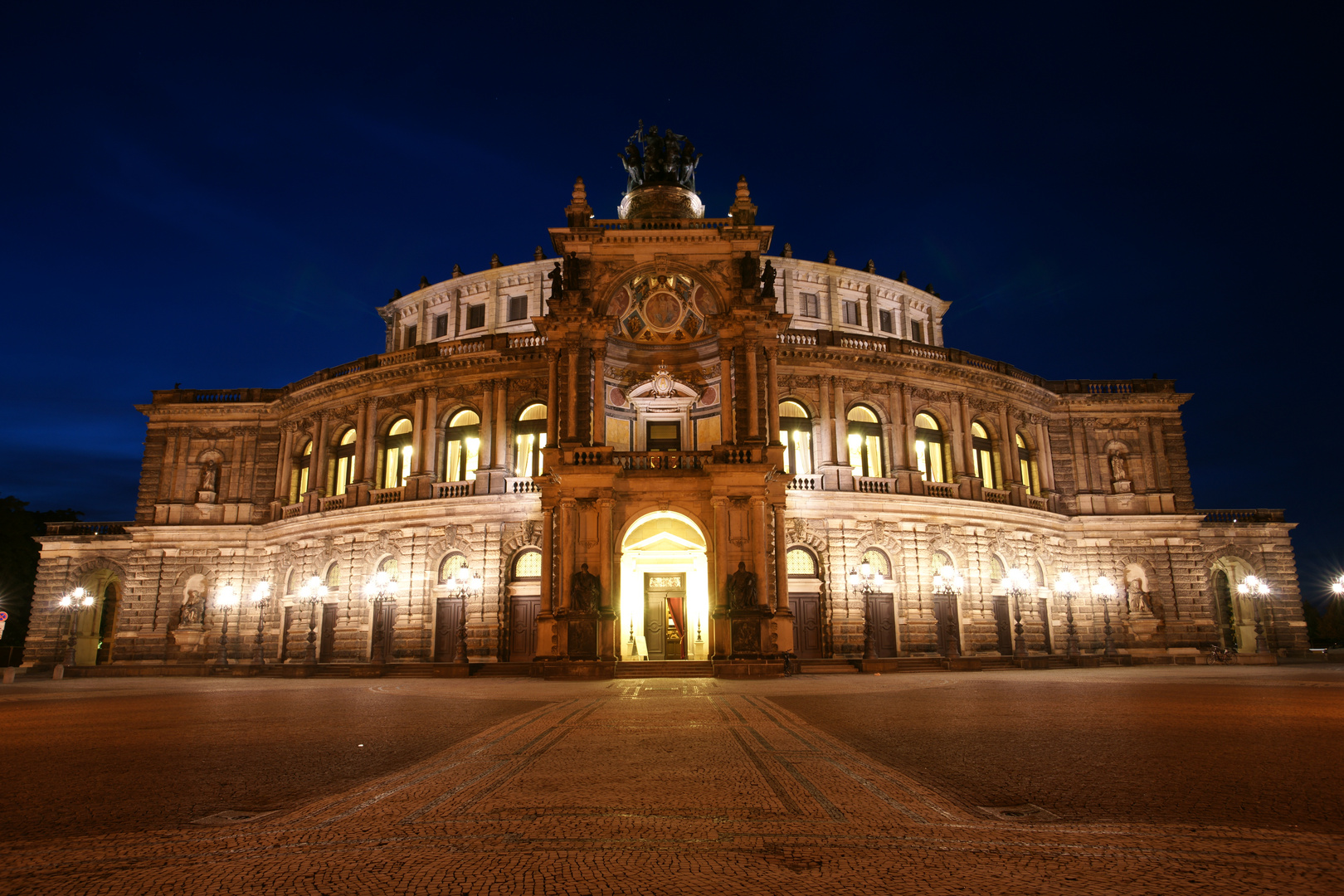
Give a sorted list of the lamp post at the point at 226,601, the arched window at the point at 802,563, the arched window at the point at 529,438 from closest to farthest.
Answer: the arched window at the point at 802,563, the arched window at the point at 529,438, the lamp post at the point at 226,601

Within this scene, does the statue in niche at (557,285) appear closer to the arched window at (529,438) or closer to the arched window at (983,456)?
the arched window at (529,438)

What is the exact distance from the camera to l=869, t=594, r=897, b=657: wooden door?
3522 cm

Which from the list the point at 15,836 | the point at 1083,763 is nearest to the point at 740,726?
the point at 1083,763

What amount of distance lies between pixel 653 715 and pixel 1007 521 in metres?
29.7

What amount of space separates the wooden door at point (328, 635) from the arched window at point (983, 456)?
32.1m

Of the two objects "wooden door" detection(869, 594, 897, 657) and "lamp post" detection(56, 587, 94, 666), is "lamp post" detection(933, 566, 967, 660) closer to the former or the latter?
"wooden door" detection(869, 594, 897, 657)

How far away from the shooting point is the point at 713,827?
567 centimetres

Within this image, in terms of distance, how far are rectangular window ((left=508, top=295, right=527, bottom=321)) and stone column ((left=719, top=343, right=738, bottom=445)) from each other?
18851 millimetres

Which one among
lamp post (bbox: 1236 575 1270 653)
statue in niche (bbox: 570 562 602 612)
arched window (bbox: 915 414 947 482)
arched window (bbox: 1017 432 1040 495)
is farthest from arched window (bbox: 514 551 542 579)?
lamp post (bbox: 1236 575 1270 653)

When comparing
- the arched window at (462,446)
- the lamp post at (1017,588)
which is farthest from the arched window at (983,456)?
the arched window at (462,446)

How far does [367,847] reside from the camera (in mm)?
5195

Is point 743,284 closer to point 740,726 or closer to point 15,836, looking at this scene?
point 740,726

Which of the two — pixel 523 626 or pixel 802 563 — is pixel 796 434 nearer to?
pixel 802 563

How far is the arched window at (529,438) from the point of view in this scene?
3719 centimetres
